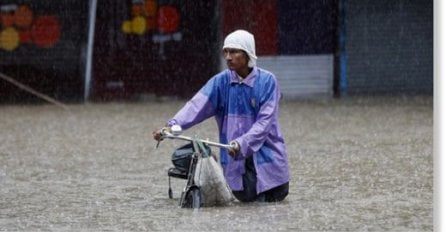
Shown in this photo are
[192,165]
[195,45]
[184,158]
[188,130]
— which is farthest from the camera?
[195,45]

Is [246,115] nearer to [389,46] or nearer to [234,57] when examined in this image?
[234,57]

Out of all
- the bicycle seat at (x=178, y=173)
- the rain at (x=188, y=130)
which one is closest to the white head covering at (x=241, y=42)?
the bicycle seat at (x=178, y=173)

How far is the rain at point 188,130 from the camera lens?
27.9 ft

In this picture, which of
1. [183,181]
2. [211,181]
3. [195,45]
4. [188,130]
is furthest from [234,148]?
[195,45]

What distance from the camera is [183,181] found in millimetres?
10750

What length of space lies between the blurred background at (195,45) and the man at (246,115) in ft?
42.6

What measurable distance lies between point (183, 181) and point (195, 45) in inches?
468

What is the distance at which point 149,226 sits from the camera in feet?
25.9

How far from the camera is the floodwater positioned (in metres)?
8.13

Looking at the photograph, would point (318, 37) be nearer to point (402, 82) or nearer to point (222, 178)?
point (402, 82)

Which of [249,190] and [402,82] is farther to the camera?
[402,82]

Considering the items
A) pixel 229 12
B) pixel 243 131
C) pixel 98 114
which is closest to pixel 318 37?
pixel 229 12

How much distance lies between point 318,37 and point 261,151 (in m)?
14.4

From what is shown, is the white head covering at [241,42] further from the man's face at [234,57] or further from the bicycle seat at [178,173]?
the bicycle seat at [178,173]
